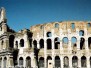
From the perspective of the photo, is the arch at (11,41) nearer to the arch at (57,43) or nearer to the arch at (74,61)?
the arch at (57,43)

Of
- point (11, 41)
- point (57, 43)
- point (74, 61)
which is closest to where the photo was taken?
point (74, 61)

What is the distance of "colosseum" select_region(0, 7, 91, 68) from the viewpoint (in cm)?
4284

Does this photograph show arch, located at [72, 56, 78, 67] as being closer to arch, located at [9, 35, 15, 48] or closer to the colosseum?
the colosseum

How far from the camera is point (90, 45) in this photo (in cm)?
4491

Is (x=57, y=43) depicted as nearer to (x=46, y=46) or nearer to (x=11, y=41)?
(x=46, y=46)

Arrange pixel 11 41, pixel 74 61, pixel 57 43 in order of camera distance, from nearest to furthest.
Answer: pixel 74 61 < pixel 11 41 < pixel 57 43

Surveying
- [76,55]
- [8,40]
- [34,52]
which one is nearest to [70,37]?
[76,55]

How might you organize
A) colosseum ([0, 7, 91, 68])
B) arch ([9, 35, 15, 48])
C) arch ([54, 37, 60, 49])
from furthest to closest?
arch ([54, 37, 60, 49]) → arch ([9, 35, 15, 48]) → colosseum ([0, 7, 91, 68])

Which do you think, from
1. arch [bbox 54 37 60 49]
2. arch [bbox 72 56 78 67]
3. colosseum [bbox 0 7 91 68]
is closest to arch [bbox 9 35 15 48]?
colosseum [bbox 0 7 91 68]

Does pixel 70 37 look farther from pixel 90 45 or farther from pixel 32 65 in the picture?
pixel 32 65

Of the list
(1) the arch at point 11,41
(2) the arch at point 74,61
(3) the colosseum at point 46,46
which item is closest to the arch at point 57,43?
(3) the colosseum at point 46,46

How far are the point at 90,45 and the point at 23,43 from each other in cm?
1361

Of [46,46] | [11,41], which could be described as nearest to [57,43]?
[46,46]

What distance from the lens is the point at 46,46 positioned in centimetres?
4472
